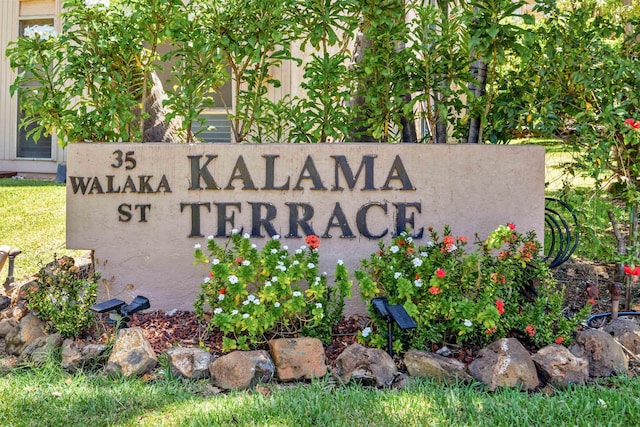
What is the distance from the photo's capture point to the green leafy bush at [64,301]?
4.12 metres

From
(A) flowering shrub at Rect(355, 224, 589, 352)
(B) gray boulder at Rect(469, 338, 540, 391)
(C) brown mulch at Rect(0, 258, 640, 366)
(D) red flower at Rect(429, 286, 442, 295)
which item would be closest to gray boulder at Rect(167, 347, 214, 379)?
(C) brown mulch at Rect(0, 258, 640, 366)

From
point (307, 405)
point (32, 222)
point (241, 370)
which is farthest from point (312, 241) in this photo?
point (32, 222)

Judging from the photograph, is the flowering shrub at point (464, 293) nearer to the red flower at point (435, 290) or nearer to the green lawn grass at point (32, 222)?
the red flower at point (435, 290)

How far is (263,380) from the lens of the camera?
359cm

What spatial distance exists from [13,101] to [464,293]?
32.2 ft

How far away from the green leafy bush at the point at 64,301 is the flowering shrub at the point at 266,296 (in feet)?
2.44

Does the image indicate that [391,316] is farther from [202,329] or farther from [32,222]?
[32,222]

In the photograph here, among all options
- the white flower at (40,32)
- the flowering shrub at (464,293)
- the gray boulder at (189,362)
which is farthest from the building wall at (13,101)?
the flowering shrub at (464,293)

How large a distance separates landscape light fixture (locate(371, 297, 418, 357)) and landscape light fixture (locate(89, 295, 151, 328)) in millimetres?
1560

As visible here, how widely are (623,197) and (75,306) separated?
392 centimetres

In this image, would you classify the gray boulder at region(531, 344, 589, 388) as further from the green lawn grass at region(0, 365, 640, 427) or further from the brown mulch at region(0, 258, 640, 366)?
the brown mulch at region(0, 258, 640, 366)

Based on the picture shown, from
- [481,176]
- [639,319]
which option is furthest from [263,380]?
[639,319]

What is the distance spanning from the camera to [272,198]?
186 inches

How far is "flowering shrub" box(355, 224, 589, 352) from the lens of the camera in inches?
152
